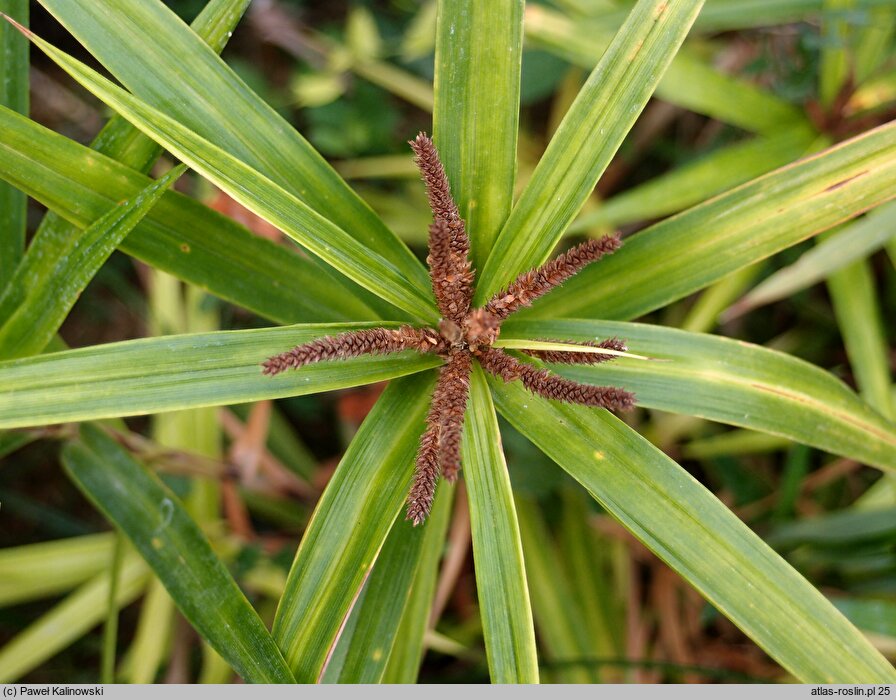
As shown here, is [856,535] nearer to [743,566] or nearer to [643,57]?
[743,566]

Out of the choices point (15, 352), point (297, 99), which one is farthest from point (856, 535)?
point (297, 99)

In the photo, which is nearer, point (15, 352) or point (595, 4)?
point (15, 352)

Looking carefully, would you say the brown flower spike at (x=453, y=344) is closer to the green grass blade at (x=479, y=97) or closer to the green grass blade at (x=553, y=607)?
the green grass blade at (x=479, y=97)

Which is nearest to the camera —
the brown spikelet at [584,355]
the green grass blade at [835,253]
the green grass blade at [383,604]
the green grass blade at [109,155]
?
the brown spikelet at [584,355]

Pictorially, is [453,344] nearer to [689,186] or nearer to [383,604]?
[383,604]

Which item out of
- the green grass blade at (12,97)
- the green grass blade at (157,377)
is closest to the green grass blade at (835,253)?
the green grass blade at (157,377)
